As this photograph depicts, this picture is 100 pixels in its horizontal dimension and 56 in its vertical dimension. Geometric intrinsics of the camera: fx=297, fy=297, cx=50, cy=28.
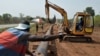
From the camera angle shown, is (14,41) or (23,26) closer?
(14,41)

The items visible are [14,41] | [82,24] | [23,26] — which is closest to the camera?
[14,41]

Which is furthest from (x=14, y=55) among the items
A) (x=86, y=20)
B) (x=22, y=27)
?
(x=86, y=20)

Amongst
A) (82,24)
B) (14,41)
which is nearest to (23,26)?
(14,41)

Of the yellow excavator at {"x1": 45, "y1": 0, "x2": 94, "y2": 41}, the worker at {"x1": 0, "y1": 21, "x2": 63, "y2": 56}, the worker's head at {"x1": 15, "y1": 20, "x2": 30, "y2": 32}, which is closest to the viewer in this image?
the worker at {"x1": 0, "y1": 21, "x2": 63, "y2": 56}

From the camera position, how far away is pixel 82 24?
24.7 metres

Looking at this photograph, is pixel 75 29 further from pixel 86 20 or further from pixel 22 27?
pixel 22 27

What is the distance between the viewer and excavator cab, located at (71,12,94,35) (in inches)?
958

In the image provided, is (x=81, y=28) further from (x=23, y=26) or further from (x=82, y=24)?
(x=23, y=26)

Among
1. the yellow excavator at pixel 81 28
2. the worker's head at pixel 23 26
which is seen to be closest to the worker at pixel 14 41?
the worker's head at pixel 23 26

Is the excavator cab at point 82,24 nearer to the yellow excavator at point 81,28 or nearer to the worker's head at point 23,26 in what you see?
the yellow excavator at point 81,28

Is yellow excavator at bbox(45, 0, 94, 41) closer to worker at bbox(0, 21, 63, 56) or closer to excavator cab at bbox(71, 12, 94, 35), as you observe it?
excavator cab at bbox(71, 12, 94, 35)

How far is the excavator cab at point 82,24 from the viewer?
24344 millimetres

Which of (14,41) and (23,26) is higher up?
(23,26)

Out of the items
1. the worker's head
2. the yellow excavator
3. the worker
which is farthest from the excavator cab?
the worker
